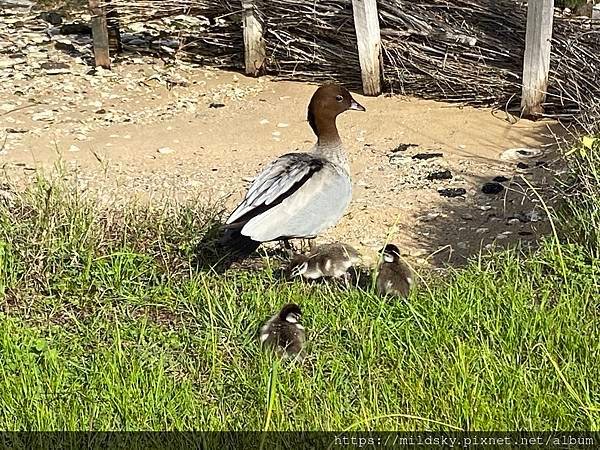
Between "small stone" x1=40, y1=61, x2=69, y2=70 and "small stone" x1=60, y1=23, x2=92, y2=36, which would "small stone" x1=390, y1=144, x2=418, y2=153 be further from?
"small stone" x1=60, y1=23, x2=92, y2=36

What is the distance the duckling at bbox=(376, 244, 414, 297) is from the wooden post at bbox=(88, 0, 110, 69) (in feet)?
18.3

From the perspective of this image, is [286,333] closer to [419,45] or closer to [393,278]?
[393,278]

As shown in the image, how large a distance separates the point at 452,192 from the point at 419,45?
239cm

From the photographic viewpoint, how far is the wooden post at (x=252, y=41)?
384 inches

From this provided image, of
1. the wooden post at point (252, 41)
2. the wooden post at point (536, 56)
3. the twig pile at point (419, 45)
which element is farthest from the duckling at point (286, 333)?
the wooden post at point (252, 41)

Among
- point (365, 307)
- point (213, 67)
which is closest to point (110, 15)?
point (213, 67)

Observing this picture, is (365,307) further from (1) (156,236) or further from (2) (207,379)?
(1) (156,236)

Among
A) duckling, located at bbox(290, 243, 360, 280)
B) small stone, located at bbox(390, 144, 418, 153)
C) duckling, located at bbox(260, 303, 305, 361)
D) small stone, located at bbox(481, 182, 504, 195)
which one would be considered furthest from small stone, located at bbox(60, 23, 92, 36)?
duckling, located at bbox(260, 303, 305, 361)

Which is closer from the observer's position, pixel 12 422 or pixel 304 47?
pixel 12 422

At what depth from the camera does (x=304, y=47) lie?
9.80m

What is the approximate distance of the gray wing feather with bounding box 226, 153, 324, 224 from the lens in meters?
5.55

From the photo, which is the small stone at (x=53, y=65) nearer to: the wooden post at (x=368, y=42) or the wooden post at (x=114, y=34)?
the wooden post at (x=114, y=34)

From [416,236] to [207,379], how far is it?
96.3 inches

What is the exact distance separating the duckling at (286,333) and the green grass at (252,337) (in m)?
0.06
